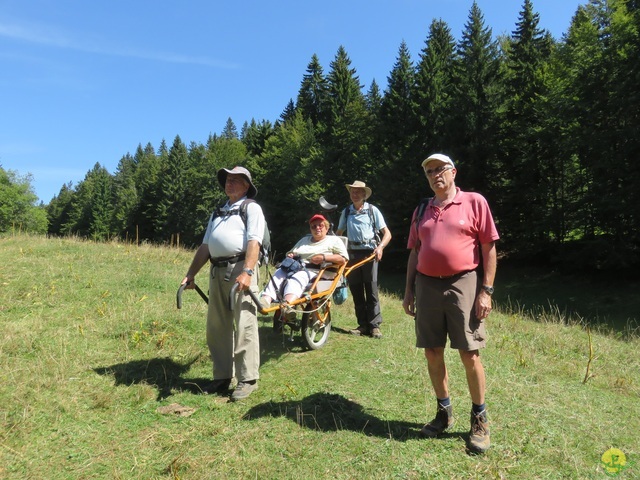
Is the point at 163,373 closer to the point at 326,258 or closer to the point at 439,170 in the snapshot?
the point at 326,258

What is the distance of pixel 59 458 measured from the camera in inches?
137

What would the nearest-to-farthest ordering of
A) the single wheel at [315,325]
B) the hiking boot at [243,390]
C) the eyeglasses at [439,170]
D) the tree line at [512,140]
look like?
the eyeglasses at [439,170], the hiking boot at [243,390], the single wheel at [315,325], the tree line at [512,140]

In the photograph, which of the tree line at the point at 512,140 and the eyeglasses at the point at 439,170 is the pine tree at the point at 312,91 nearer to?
the tree line at the point at 512,140

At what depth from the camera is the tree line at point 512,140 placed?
19828mm

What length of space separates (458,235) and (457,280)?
335mm

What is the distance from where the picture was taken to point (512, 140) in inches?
1024

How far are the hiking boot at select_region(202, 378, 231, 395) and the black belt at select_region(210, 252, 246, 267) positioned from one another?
1.25 metres

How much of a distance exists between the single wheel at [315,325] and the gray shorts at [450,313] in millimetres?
2074

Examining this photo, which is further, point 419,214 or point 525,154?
point 525,154

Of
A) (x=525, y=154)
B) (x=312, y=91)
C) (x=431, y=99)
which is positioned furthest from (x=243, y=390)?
(x=312, y=91)

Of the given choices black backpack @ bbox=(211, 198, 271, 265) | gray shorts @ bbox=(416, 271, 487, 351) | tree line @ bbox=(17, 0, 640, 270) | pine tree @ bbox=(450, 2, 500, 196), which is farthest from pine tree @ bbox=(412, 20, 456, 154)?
gray shorts @ bbox=(416, 271, 487, 351)

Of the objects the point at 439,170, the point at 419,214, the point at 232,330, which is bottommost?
the point at 232,330

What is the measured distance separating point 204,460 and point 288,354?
7.63 feet

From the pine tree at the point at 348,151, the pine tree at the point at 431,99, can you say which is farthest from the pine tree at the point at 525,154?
the pine tree at the point at 348,151
